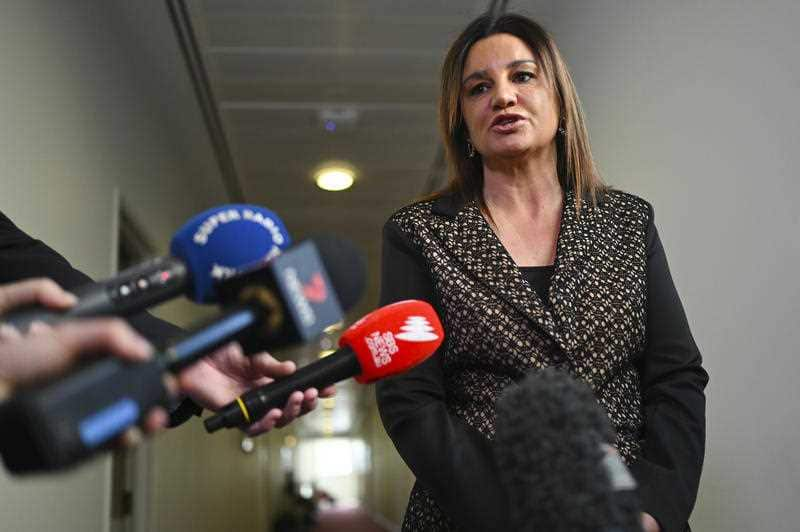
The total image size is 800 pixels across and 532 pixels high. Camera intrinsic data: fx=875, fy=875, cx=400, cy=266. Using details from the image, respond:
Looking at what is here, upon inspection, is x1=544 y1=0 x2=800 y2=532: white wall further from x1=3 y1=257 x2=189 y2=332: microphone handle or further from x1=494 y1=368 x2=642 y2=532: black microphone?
x1=3 y1=257 x2=189 y2=332: microphone handle

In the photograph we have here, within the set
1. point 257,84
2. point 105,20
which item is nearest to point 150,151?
point 257,84

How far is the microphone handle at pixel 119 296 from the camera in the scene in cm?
68

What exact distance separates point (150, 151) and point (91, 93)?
97cm

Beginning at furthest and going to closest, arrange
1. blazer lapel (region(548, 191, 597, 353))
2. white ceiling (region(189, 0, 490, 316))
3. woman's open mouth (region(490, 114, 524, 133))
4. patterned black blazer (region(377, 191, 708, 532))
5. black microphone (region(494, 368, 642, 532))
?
white ceiling (region(189, 0, 490, 316)) → woman's open mouth (region(490, 114, 524, 133)) → blazer lapel (region(548, 191, 597, 353)) → patterned black blazer (region(377, 191, 708, 532)) → black microphone (region(494, 368, 642, 532))

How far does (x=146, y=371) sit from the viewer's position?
0.55 m

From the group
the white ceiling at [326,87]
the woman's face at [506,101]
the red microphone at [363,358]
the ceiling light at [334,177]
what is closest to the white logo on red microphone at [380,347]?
the red microphone at [363,358]

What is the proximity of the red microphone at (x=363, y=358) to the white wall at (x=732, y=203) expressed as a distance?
117 centimetres

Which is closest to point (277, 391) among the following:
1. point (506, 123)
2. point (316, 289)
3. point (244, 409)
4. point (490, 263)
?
point (244, 409)

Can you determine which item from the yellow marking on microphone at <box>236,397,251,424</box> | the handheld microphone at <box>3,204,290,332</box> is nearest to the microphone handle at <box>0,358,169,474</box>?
the handheld microphone at <box>3,204,290,332</box>

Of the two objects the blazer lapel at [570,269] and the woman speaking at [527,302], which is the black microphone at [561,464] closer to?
the woman speaking at [527,302]

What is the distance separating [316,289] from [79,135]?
268 cm

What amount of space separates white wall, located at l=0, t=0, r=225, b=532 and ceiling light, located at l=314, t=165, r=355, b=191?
1.01m

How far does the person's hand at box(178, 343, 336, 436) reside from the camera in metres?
0.86

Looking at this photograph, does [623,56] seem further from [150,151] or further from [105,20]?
[150,151]
